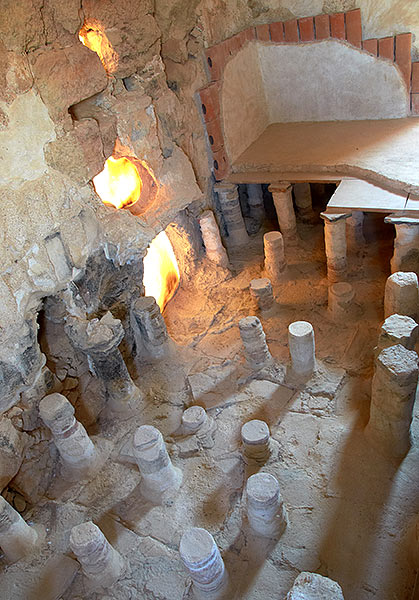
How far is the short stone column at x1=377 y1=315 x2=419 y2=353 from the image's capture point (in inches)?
177

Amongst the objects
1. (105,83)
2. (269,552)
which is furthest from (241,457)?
(105,83)

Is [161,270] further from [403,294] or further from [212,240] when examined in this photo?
[403,294]

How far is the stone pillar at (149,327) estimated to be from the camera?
5.89 m

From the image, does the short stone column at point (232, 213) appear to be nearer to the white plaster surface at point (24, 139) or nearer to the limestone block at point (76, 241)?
the limestone block at point (76, 241)

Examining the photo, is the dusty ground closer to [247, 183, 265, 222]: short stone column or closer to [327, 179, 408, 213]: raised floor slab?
[327, 179, 408, 213]: raised floor slab

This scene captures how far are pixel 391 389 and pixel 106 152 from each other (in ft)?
12.8

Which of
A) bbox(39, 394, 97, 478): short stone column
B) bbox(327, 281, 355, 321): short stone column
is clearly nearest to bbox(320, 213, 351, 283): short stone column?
bbox(327, 281, 355, 321): short stone column

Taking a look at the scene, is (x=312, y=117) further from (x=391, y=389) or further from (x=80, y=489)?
(x=80, y=489)

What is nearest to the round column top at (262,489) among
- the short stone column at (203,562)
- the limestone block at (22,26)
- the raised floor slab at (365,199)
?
the short stone column at (203,562)

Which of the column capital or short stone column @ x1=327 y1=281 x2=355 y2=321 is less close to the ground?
the column capital

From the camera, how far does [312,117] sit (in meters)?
8.37

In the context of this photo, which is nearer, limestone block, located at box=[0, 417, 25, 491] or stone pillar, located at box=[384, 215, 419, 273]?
limestone block, located at box=[0, 417, 25, 491]

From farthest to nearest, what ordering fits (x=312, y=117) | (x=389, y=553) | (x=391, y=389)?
(x=312, y=117) < (x=391, y=389) < (x=389, y=553)

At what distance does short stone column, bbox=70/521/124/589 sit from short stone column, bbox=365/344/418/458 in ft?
8.41
